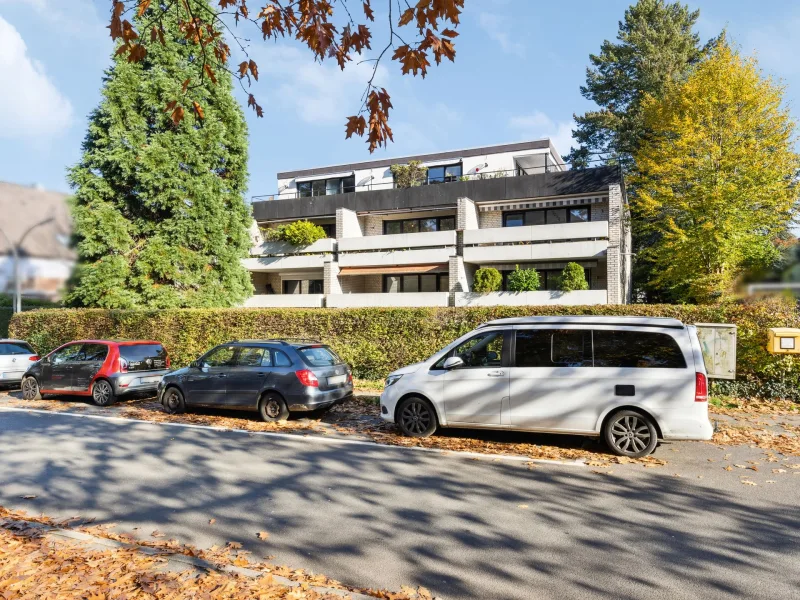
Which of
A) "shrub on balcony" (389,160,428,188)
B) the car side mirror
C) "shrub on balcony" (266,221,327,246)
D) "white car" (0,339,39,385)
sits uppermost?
"shrub on balcony" (389,160,428,188)

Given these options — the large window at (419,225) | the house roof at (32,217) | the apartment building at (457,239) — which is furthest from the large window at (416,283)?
the house roof at (32,217)

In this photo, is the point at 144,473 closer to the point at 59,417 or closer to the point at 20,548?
the point at 20,548

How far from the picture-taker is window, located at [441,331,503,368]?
8.34m

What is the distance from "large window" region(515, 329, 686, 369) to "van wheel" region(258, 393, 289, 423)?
14.8 ft

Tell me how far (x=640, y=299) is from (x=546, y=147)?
1121cm

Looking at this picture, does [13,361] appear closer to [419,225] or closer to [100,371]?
[100,371]

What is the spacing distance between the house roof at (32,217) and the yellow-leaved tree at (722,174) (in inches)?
869

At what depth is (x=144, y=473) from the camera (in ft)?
22.0

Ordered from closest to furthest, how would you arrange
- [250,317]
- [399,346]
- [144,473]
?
[144,473]
[399,346]
[250,317]

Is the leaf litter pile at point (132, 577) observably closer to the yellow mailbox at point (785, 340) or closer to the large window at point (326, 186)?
the yellow mailbox at point (785, 340)

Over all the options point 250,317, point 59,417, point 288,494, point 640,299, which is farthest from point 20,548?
point 640,299

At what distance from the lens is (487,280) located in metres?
25.5

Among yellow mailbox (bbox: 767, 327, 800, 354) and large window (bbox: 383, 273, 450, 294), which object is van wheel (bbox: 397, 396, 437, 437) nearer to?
yellow mailbox (bbox: 767, 327, 800, 354)

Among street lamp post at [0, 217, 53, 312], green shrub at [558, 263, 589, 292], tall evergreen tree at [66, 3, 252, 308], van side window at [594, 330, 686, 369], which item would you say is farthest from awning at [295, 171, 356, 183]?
street lamp post at [0, 217, 53, 312]
